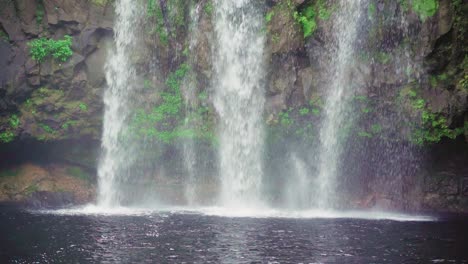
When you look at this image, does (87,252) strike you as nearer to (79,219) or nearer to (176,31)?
(79,219)

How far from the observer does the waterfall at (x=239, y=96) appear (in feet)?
100

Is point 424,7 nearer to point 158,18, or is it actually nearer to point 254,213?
point 254,213

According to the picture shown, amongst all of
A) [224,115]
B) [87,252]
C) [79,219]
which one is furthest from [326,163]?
[87,252]

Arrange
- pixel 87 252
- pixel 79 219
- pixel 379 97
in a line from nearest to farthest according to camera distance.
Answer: pixel 87 252 → pixel 79 219 → pixel 379 97

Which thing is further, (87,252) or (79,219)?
(79,219)

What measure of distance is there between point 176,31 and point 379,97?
Result: 1192cm

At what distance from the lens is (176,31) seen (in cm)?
3194

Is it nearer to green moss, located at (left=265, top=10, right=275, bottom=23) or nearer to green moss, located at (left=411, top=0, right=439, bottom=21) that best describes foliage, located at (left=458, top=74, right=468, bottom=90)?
green moss, located at (left=411, top=0, right=439, bottom=21)

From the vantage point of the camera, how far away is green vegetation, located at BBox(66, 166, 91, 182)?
32050 millimetres

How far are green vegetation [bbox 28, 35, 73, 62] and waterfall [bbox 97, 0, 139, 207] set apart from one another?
94.8 inches

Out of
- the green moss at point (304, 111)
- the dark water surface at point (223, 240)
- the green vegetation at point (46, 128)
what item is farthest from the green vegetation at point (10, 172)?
the green moss at point (304, 111)

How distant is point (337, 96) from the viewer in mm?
29844

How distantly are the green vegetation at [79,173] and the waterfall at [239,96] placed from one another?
7.79 m

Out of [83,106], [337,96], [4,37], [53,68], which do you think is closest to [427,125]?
[337,96]
